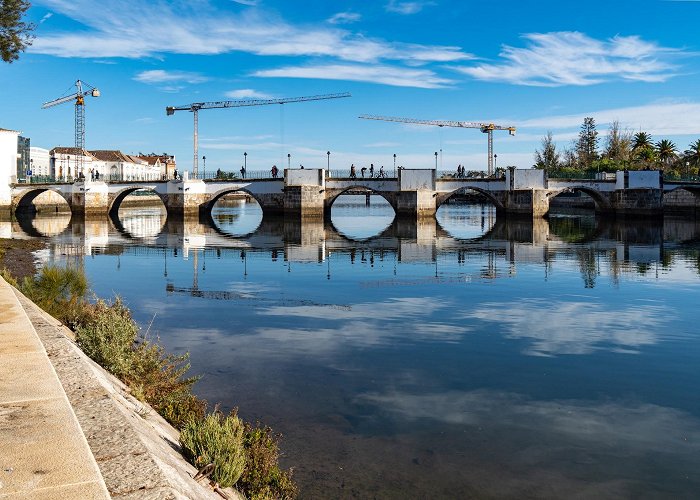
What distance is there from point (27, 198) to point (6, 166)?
6.81m

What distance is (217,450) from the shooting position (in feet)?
22.9

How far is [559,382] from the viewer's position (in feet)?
40.8

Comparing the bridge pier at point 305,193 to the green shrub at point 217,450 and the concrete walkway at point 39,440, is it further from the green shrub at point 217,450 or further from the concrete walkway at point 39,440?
the green shrub at point 217,450

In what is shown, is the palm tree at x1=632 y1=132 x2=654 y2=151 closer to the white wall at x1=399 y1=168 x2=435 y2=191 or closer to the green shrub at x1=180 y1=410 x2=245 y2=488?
the white wall at x1=399 y1=168 x2=435 y2=191

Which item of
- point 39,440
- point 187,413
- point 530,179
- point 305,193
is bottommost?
A: point 187,413

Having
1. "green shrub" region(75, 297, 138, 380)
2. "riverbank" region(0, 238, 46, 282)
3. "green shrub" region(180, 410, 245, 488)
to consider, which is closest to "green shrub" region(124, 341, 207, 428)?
"green shrub" region(75, 297, 138, 380)

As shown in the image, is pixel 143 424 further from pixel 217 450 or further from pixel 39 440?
pixel 39 440

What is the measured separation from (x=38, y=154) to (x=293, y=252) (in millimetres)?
104900

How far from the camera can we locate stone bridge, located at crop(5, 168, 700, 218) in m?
75.6

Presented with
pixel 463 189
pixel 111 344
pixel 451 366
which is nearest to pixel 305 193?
pixel 463 189

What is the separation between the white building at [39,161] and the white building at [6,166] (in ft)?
114

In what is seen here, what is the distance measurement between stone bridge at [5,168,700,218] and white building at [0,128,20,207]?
8933 millimetres

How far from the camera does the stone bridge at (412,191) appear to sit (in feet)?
248

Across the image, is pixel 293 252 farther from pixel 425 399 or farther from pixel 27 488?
pixel 27 488
